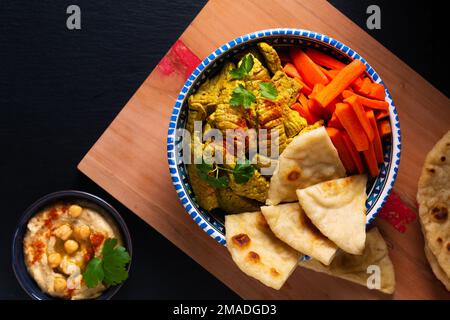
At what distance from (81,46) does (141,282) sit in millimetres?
1429

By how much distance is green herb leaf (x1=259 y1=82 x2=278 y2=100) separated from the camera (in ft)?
8.38

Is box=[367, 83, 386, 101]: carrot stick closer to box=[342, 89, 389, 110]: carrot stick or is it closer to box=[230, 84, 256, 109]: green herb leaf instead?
box=[342, 89, 389, 110]: carrot stick

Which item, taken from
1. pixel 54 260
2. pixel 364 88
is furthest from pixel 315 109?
pixel 54 260

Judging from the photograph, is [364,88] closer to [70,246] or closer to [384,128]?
[384,128]

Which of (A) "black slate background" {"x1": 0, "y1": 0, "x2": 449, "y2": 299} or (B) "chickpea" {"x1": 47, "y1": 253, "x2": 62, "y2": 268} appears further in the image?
(A) "black slate background" {"x1": 0, "y1": 0, "x2": 449, "y2": 299}

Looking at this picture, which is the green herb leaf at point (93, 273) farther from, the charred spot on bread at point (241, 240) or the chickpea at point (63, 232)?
the charred spot on bread at point (241, 240)

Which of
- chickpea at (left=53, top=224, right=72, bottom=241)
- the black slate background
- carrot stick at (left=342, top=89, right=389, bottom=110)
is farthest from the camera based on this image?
the black slate background

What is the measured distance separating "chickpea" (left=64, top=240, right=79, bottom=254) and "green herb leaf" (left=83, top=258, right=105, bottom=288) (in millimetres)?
130

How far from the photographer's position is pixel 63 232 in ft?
10.3

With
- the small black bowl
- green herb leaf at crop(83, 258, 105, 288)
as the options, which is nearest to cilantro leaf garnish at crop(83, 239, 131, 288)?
green herb leaf at crop(83, 258, 105, 288)

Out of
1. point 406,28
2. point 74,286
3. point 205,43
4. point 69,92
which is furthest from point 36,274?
point 406,28

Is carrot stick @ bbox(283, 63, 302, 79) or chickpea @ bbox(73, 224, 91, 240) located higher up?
carrot stick @ bbox(283, 63, 302, 79)

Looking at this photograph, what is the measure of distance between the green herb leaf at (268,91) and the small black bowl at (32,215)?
1.15 metres

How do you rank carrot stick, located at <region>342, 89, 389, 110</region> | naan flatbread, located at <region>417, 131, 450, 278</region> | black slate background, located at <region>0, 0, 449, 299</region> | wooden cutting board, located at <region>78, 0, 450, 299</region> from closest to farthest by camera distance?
1. carrot stick, located at <region>342, 89, 389, 110</region>
2. naan flatbread, located at <region>417, 131, 450, 278</region>
3. wooden cutting board, located at <region>78, 0, 450, 299</region>
4. black slate background, located at <region>0, 0, 449, 299</region>
